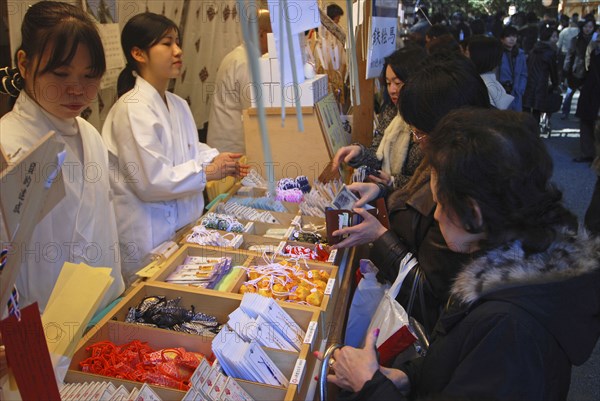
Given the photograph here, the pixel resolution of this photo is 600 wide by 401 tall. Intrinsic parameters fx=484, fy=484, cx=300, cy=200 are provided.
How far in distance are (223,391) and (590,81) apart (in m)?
7.37

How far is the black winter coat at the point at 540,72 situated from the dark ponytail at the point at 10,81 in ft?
26.4

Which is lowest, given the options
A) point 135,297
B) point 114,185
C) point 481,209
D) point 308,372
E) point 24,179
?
point 308,372

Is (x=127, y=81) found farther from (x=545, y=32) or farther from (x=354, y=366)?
(x=545, y=32)

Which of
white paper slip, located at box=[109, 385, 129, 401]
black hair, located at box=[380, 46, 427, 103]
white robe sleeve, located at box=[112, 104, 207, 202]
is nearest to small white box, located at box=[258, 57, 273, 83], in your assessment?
black hair, located at box=[380, 46, 427, 103]

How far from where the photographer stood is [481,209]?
1.12 m

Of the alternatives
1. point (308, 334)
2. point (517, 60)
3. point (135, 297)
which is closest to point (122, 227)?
point (135, 297)

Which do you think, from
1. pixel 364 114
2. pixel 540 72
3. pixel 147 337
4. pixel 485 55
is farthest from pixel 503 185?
pixel 540 72

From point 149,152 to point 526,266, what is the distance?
1650 millimetres

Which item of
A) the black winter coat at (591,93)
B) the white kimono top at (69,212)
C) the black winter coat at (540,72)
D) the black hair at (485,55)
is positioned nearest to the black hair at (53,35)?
the white kimono top at (69,212)

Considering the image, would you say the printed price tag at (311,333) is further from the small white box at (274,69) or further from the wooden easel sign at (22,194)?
the small white box at (274,69)

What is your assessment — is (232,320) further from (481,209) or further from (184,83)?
(184,83)

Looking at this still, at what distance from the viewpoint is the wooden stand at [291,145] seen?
2.89 metres

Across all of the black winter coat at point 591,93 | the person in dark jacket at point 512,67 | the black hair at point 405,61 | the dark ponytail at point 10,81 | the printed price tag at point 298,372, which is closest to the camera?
the printed price tag at point 298,372

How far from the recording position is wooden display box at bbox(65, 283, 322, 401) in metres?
1.31
